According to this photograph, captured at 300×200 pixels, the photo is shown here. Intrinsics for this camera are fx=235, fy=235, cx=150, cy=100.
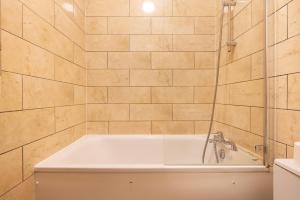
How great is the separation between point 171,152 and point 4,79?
1226 mm

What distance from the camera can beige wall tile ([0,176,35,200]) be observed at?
1014mm

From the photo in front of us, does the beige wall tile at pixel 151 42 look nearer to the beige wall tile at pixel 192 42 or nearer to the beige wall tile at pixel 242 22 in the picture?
the beige wall tile at pixel 192 42

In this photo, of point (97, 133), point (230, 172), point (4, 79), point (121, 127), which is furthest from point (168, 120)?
point (4, 79)

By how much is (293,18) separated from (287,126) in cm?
52

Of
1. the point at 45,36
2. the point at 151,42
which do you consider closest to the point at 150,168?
the point at 45,36

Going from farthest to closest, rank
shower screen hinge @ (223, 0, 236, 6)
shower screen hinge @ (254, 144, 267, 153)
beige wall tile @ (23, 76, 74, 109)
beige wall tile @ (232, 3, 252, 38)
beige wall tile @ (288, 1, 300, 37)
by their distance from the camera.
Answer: shower screen hinge @ (223, 0, 236, 6)
beige wall tile @ (232, 3, 252, 38)
shower screen hinge @ (254, 144, 267, 153)
beige wall tile @ (23, 76, 74, 109)
beige wall tile @ (288, 1, 300, 37)

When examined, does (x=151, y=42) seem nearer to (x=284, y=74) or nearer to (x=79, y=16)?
(x=79, y=16)

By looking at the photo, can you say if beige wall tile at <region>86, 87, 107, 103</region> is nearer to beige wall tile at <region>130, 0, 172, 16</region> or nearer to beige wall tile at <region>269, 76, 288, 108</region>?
beige wall tile at <region>130, 0, 172, 16</region>

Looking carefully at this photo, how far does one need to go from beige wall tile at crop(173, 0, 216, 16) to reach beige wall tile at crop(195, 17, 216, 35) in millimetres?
48

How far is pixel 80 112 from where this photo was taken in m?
2.09

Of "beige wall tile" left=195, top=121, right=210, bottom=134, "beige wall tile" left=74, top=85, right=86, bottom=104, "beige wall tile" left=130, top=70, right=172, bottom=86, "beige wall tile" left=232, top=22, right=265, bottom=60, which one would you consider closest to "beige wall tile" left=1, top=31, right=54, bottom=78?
"beige wall tile" left=74, top=85, right=86, bottom=104

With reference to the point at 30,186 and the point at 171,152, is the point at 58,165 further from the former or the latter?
the point at 171,152

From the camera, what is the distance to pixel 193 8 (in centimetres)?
224

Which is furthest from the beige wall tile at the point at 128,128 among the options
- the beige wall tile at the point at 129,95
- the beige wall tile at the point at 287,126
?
the beige wall tile at the point at 287,126
